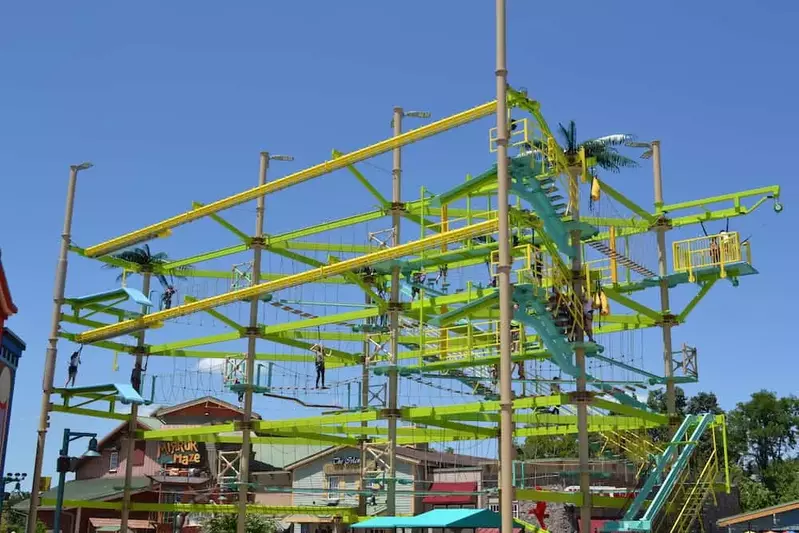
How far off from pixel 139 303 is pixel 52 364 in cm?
418

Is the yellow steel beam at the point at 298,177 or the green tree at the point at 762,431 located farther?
the green tree at the point at 762,431

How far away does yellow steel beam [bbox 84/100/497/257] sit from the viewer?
28730 mm

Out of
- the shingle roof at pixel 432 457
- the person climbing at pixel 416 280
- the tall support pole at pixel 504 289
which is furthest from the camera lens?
the shingle roof at pixel 432 457

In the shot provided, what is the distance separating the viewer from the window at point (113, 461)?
6088 centimetres

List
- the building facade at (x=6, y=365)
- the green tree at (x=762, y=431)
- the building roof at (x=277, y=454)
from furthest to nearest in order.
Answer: the green tree at (x=762, y=431) → the building roof at (x=277, y=454) → the building facade at (x=6, y=365)

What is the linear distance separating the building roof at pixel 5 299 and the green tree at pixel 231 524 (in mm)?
22732

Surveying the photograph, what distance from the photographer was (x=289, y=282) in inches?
1373

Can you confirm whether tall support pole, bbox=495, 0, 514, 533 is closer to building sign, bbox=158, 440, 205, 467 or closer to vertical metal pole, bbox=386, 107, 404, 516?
vertical metal pole, bbox=386, 107, 404, 516

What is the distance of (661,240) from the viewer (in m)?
33.7

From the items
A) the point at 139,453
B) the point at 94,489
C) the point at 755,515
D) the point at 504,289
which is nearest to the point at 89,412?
the point at 94,489

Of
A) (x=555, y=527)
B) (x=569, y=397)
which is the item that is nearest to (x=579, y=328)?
(x=569, y=397)

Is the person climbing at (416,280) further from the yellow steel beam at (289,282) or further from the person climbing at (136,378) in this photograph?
the person climbing at (136,378)

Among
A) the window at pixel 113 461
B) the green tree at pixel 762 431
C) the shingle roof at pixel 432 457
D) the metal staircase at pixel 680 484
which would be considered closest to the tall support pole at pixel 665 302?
the metal staircase at pixel 680 484

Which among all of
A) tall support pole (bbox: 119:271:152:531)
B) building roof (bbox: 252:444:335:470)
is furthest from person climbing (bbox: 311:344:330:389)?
building roof (bbox: 252:444:335:470)
